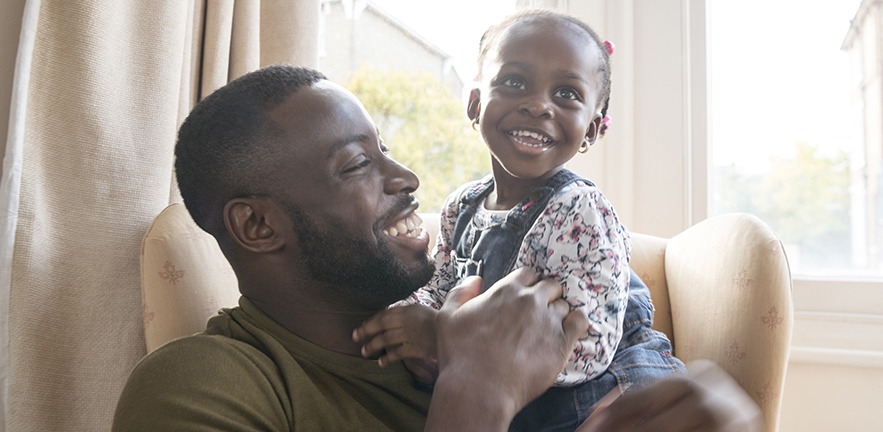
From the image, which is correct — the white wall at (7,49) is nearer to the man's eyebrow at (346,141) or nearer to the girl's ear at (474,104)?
the man's eyebrow at (346,141)

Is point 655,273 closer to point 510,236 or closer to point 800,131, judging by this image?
point 510,236

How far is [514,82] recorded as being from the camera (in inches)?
58.2

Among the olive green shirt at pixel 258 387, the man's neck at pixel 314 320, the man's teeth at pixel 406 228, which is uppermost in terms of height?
the man's teeth at pixel 406 228

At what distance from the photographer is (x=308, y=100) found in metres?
1.19

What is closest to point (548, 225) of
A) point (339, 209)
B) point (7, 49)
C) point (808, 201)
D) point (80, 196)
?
point (339, 209)

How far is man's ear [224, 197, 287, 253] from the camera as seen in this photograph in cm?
117

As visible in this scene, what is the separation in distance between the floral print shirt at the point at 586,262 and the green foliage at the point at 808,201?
146 cm

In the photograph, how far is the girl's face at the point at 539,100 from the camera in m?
1.44

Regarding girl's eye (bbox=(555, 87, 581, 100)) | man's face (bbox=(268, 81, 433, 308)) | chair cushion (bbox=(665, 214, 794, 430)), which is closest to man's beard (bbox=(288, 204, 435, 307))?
man's face (bbox=(268, 81, 433, 308))

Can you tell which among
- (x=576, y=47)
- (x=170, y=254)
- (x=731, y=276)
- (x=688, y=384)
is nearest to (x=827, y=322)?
(x=731, y=276)

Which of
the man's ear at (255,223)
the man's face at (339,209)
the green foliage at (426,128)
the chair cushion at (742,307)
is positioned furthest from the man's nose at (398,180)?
the green foliage at (426,128)

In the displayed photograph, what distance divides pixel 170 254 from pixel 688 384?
915 millimetres

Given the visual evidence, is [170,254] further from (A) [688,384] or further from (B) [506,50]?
(A) [688,384]

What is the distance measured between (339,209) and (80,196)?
1.95ft
